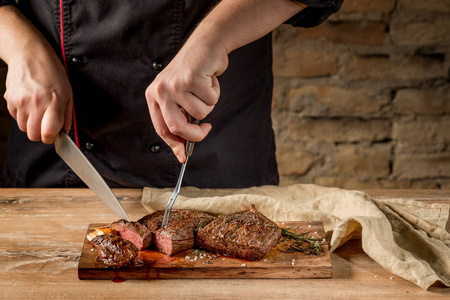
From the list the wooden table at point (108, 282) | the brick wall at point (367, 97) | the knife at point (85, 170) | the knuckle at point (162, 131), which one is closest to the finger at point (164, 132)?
the knuckle at point (162, 131)

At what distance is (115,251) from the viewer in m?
1.14

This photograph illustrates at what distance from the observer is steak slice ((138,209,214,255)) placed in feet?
3.98

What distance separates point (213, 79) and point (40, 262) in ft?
1.95

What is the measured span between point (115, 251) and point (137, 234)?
0.10 m

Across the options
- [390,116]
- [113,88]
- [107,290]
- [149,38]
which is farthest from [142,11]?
[390,116]

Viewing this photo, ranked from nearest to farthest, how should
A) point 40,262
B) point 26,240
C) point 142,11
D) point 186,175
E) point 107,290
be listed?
point 107,290, point 40,262, point 26,240, point 142,11, point 186,175

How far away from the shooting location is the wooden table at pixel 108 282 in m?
1.08

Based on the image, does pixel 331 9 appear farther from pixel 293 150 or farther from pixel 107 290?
pixel 293 150

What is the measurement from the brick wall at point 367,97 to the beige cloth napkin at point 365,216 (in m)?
0.94

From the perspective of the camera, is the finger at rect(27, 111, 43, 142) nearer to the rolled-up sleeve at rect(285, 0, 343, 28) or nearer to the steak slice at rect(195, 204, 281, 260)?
the steak slice at rect(195, 204, 281, 260)

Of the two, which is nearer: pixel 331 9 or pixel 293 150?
pixel 331 9

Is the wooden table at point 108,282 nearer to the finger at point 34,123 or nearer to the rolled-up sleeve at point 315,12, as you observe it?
the finger at point 34,123

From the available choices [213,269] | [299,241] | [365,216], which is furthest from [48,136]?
[365,216]

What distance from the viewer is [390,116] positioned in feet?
8.32
